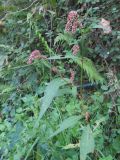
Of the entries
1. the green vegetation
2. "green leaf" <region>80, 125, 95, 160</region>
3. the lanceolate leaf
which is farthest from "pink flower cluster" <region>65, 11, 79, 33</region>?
"green leaf" <region>80, 125, 95, 160</region>

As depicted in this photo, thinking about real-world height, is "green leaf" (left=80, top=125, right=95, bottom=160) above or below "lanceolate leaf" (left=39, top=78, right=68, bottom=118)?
below

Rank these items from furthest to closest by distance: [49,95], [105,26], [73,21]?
[105,26]
[73,21]
[49,95]

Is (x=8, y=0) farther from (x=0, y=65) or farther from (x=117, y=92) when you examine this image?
(x=117, y=92)

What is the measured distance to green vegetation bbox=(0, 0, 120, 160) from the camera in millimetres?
1838

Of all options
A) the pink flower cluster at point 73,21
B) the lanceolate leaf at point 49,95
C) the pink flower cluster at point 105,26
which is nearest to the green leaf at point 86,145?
the lanceolate leaf at point 49,95

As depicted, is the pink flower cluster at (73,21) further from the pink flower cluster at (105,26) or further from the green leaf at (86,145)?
the green leaf at (86,145)

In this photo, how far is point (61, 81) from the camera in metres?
1.61

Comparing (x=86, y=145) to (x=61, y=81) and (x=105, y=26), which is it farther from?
(x=105, y=26)

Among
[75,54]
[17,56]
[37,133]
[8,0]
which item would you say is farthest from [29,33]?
[75,54]

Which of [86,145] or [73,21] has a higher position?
[73,21]

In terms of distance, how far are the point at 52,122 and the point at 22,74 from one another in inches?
39.9

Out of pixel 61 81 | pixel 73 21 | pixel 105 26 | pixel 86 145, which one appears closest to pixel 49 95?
pixel 61 81

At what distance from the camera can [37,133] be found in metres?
2.24

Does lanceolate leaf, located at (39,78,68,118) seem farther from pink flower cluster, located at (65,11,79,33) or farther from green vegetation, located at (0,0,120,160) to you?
pink flower cluster, located at (65,11,79,33)
